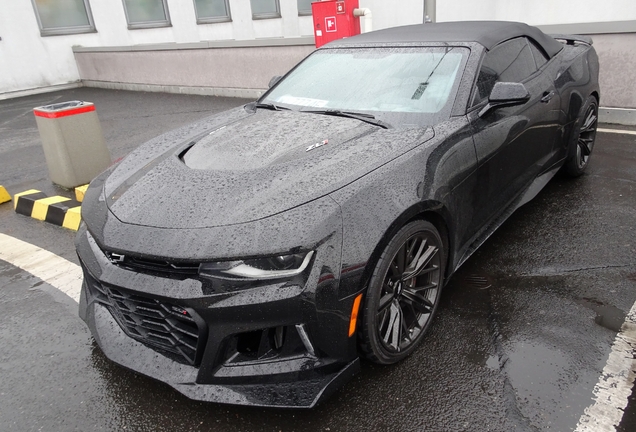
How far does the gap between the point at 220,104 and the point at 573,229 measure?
7.29 meters

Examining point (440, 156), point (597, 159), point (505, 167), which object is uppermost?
point (440, 156)

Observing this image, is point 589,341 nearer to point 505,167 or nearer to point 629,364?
point 629,364

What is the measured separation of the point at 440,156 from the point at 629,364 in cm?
137

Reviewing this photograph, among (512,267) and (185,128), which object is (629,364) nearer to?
(512,267)

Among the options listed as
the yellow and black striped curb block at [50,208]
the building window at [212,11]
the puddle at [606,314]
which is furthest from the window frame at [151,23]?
the puddle at [606,314]

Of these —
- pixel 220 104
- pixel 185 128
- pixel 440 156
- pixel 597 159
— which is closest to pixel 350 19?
pixel 220 104

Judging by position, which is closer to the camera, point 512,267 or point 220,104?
point 512,267

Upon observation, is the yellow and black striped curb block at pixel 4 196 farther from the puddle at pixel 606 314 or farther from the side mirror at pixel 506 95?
the puddle at pixel 606 314

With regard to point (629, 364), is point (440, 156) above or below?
above

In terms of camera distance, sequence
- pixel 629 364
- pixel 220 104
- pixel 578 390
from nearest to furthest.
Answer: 1. pixel 578 390
2. pixel 629 364
3. pixel 220 104

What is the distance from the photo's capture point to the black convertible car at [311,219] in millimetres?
1965

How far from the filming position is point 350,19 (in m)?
8.35

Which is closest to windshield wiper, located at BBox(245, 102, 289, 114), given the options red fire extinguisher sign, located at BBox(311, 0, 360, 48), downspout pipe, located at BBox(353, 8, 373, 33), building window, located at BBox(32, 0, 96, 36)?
red fire extinguisher sign, located at BBox(311, 0, 360, 48)

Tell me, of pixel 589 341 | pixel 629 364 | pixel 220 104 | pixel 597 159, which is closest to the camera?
pixel 629 364
